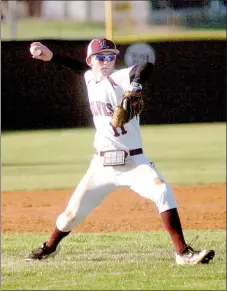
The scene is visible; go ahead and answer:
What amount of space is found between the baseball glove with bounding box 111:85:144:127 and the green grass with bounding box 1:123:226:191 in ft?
19.7

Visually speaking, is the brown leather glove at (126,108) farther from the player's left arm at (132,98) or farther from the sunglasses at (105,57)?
the sunglasses at (105,57)

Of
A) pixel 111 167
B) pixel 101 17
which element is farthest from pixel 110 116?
pixel 101 17

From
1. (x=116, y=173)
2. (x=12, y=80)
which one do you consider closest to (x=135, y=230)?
(x=116, y=173)

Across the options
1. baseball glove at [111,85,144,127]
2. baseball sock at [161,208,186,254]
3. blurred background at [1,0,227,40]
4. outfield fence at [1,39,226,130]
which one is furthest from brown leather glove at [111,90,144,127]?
blurred background at [1,0,227,40]

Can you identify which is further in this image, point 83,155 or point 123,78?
point 83,155

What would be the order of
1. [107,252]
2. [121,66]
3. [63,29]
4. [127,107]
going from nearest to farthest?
1. [127,107]
2. [107,252]
3. [121,66]
4. [63,29]

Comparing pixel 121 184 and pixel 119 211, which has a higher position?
pixel 121 184

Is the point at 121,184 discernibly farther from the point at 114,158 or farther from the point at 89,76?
the point at 89,76

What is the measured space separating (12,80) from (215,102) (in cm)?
433

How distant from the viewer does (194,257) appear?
270 inches

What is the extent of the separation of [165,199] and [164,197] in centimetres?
3

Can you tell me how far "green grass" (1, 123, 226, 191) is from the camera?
533 inches

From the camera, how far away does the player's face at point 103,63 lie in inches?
272

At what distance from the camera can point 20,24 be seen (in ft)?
126
